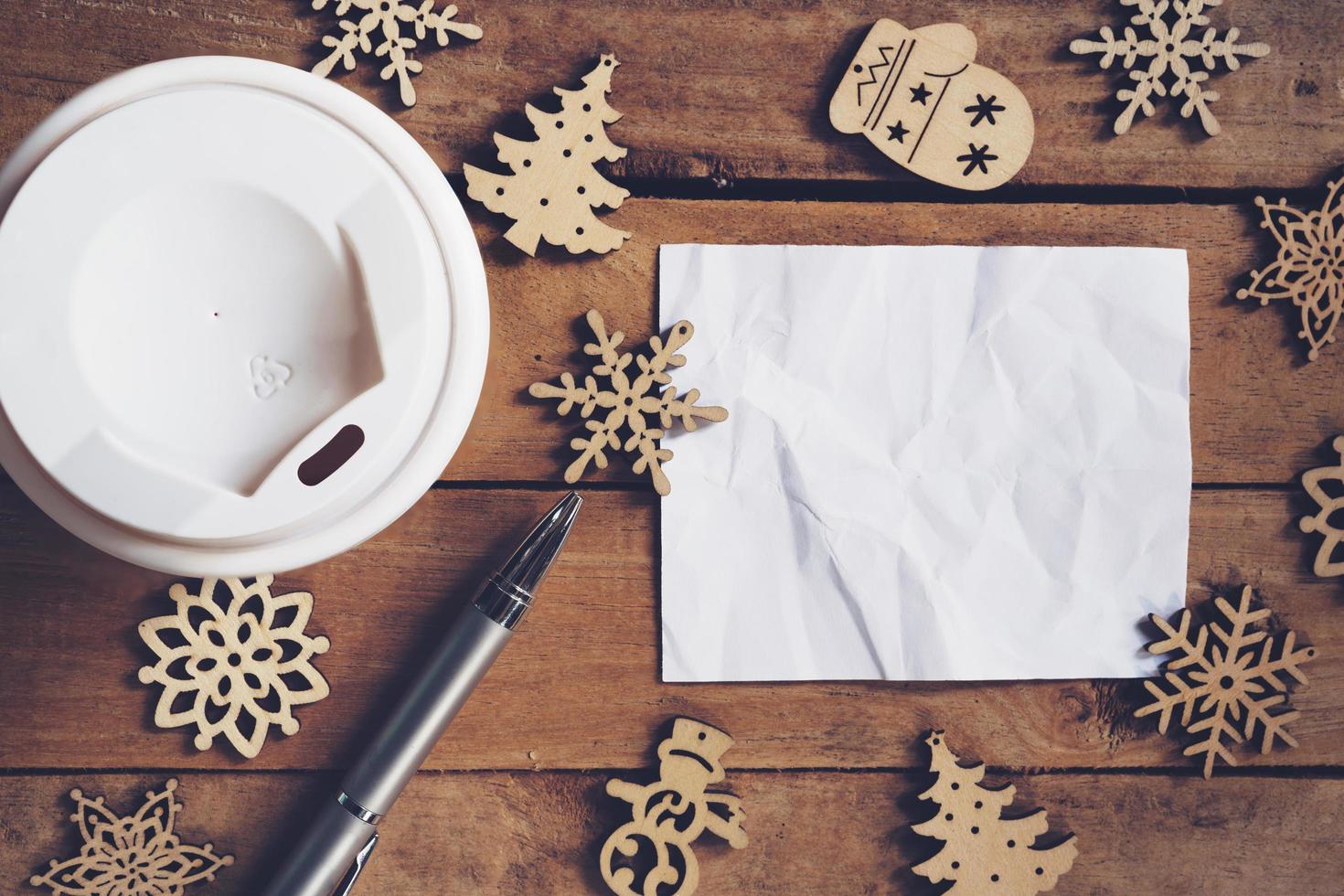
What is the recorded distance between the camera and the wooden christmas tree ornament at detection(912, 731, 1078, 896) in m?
0.41

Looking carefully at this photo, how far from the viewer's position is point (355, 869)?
1.28ft

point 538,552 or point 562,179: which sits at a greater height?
point 562,179

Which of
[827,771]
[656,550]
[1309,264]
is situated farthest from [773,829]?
[1309,264]

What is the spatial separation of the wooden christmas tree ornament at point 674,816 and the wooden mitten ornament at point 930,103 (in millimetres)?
289

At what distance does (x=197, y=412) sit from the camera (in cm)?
30

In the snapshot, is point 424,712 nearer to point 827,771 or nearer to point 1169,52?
point 827,771

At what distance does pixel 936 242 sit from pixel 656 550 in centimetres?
20

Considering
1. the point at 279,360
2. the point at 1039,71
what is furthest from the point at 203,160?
the point at 1039,71

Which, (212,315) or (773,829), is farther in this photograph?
(773,829)

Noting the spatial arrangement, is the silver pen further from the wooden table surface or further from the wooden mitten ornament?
the wooden mitten ornament

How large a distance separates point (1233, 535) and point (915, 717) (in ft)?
0.59

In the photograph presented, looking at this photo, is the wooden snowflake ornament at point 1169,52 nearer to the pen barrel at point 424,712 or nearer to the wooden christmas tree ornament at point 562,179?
the wooden christmas tree ornament at point 562,179

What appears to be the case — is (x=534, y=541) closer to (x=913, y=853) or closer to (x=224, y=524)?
(x=224, y=524)

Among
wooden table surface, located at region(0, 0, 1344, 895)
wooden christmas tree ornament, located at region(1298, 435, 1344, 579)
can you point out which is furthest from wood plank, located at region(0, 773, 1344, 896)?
wooden christmas tree ornament, located at region(1298, 435, 1344, 579)
